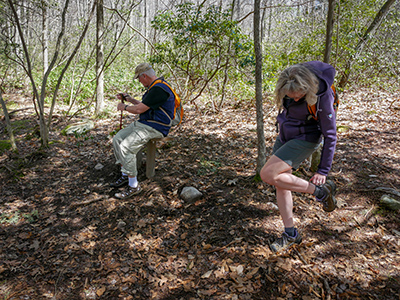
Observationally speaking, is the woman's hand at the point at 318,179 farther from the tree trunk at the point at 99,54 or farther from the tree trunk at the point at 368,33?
the tree trunk at the point at 99,54

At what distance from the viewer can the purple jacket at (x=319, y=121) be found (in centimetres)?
216

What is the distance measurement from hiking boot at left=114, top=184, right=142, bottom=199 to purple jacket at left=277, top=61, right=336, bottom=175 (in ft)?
7.16

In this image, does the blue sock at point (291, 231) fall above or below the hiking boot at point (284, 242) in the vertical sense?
above

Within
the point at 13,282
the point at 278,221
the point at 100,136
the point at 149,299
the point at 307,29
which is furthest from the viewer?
the point at 307,29

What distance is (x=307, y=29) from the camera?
7973 millimetres

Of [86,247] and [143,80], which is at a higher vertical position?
[143,80]

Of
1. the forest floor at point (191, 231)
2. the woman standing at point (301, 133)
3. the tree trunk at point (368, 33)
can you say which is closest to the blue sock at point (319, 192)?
the woman standing at point (301, 133)

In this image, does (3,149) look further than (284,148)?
Yes

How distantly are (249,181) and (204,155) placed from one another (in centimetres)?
123

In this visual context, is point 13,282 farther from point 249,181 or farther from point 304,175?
point 304,175

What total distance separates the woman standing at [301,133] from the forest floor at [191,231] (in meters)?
0.39

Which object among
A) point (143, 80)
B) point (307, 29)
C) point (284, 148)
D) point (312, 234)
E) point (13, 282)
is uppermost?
point (307, 29)

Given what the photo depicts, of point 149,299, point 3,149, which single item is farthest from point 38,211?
point 3,149

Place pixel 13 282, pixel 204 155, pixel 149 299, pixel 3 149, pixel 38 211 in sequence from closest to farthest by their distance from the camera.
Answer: pixel 149 299
pixel 13 282
pixel 38 211
pixel 204 155
pixel 3 149
